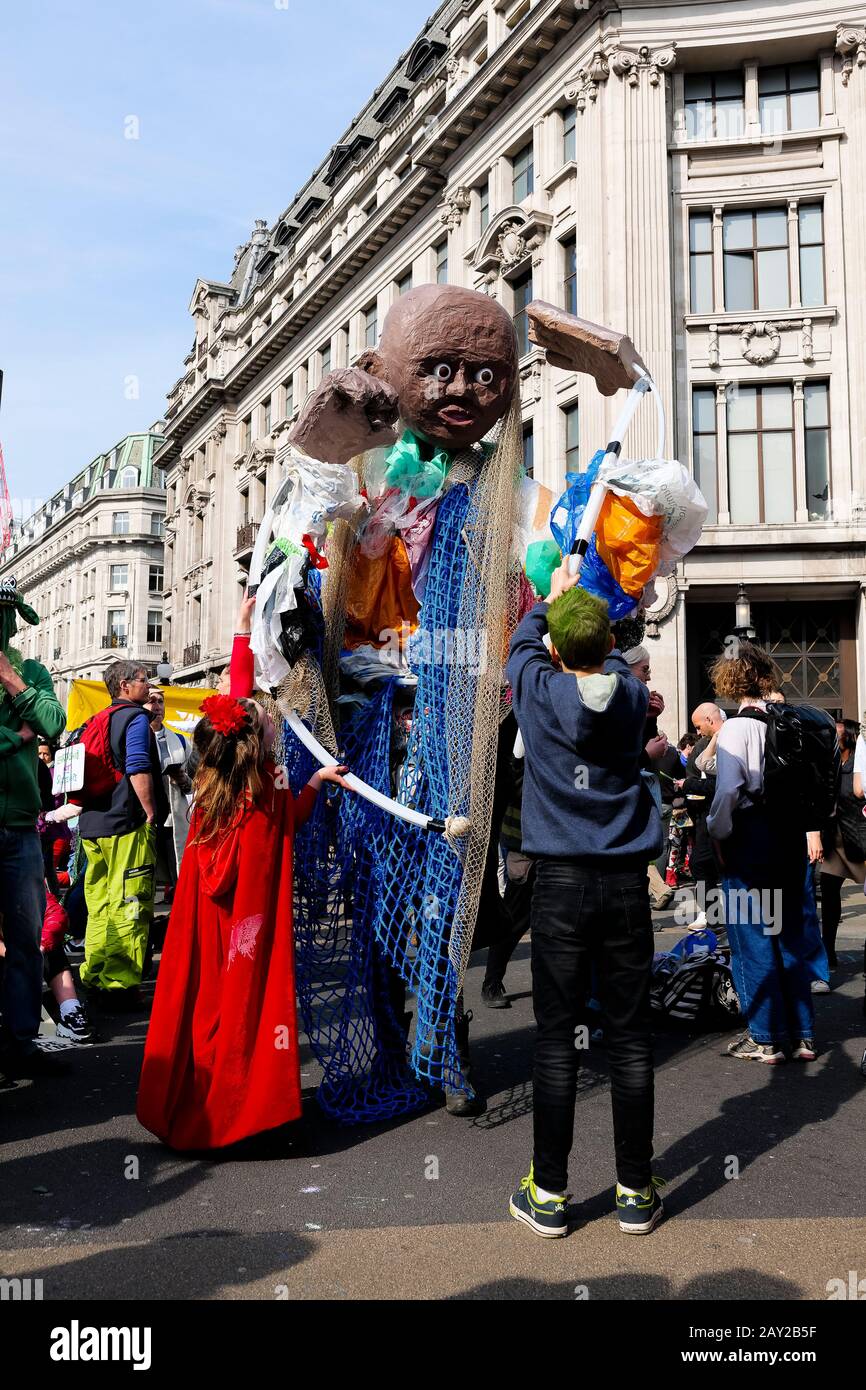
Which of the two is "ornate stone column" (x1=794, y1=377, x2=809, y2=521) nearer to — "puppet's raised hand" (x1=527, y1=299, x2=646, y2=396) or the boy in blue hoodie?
"puppet's raised hand" (x1=527, y1=299, x2=646, y2=396)

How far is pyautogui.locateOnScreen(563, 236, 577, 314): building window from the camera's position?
2192cm

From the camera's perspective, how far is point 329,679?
14.5 feet

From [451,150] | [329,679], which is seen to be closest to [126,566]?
[451,150]

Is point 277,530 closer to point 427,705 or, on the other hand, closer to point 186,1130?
point 427,705

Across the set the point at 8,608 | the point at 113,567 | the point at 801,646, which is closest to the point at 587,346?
the point at 8,608

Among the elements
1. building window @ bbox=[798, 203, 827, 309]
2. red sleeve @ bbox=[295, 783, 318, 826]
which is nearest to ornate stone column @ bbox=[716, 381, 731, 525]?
building window @ bbox=[798, 203, 827, 309]

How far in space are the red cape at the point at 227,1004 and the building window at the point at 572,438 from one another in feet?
61.6

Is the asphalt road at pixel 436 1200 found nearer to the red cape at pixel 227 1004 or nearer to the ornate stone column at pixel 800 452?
the red cape at pixel 227 1004

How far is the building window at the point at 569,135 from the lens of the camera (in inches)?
862

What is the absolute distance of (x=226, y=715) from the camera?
156 inches

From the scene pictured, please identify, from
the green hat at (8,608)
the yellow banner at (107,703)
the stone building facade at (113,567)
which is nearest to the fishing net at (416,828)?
the green hat at (8,608)

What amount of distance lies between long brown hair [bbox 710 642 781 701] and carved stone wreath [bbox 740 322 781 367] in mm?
16700
